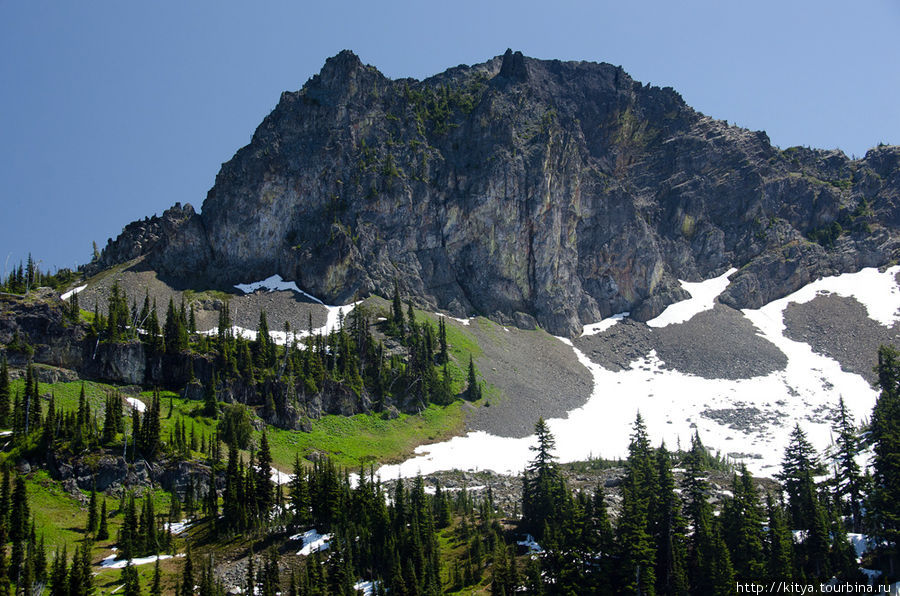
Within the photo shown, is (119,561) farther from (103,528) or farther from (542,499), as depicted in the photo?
(542,499)

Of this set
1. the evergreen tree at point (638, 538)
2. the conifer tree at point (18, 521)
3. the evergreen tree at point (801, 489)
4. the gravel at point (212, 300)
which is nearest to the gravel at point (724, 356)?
the gravel at point (212, 300)

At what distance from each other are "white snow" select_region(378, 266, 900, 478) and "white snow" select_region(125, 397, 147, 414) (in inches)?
1486

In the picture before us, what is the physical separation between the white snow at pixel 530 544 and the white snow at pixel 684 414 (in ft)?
137

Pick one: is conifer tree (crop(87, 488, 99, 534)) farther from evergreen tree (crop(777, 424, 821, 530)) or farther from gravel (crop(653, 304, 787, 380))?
gravel (crop(653, 304, 787, 380))

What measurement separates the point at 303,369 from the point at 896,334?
150169 millimetres

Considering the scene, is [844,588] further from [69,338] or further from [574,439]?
[69,338]

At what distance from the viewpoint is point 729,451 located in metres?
137

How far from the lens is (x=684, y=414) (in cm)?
16012

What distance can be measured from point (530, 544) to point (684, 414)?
97.7 metres

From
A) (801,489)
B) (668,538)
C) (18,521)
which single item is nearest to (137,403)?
→ (18,521)

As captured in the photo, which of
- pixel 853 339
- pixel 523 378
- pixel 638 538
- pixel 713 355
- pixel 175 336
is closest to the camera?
pixel 638 538

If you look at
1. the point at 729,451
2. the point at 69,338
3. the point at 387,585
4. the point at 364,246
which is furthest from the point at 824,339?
the point at 69,338

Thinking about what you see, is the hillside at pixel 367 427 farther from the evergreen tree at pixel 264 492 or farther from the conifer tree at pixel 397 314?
the conifer tree at pixel 397 314

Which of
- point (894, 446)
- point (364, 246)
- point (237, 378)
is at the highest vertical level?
point (364, 246)
